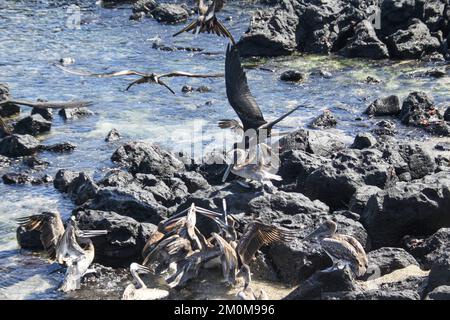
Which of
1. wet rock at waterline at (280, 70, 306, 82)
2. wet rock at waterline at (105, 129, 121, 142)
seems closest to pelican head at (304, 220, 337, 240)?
wet rock at waterline at (105, 129, 121, 142)

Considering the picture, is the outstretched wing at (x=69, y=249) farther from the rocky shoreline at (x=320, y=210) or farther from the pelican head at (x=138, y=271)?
the pelican head at (x=138, y=271)

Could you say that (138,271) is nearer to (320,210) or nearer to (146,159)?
(320,210)

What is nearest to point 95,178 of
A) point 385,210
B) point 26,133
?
point 26,133

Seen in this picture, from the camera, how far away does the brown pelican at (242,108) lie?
12.5 meters

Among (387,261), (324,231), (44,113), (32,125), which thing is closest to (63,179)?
(32,125)

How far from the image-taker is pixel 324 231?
32.9 ft

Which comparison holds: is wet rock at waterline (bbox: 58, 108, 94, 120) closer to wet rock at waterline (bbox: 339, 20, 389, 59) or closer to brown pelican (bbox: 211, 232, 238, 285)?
wet rock at waterline (bbox: 339, 20, 389, 59)

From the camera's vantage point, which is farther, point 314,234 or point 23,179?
point 23,179

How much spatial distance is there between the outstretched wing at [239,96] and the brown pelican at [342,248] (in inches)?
114

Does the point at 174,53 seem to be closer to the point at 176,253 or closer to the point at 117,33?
the point at 117,33

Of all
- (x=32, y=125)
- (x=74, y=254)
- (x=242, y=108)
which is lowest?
(x=32, y=125)

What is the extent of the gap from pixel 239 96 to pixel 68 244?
370cm

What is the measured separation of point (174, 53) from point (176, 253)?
15.2 meters

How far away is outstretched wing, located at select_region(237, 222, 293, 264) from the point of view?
393 inches
